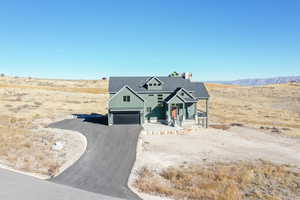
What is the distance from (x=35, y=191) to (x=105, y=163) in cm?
622

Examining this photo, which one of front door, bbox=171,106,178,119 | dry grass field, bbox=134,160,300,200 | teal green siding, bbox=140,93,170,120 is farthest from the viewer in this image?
teal green siding, bbox=140,93,170,120

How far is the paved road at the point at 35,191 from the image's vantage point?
9166mm

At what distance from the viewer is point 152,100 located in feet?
102

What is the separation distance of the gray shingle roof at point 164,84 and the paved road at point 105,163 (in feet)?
23.8

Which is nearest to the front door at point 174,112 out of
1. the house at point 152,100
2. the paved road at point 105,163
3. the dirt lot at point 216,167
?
the house at point 152,100

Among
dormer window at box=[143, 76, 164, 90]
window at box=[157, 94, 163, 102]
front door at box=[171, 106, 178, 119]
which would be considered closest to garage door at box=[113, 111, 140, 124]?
window at box=[157, 94, 163, 102]

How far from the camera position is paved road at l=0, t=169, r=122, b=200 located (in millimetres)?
9166

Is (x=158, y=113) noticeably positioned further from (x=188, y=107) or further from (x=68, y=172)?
(x=68, y=172)

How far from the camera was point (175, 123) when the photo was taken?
2906 centimetres

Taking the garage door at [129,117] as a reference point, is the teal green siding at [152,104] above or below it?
above

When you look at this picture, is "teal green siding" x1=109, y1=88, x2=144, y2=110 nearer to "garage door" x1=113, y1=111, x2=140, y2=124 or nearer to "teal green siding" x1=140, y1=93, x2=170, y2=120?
"garage door" x1=113, y1=111, x2=140, y2=124

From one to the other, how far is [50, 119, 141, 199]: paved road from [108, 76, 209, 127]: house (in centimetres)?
281

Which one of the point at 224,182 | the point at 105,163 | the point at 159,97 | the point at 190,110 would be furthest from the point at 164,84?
the point at 224,182

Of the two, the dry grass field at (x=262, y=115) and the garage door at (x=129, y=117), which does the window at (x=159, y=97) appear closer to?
the garage door at (x=129, y=117)
